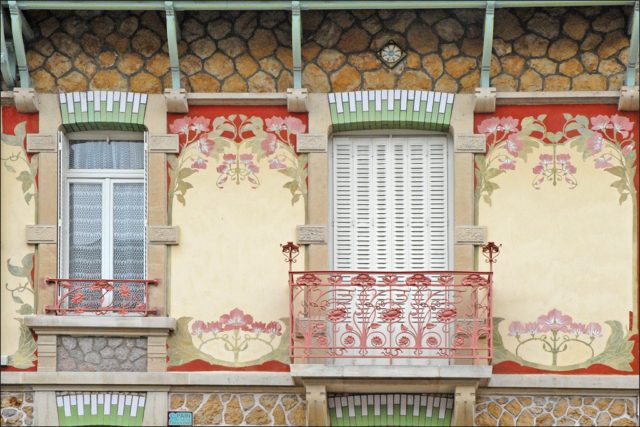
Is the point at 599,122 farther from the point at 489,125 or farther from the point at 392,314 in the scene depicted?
the point at 392,314

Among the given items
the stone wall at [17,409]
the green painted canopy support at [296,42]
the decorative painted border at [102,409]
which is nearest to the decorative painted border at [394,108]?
the green painted canopy support at [296,42]

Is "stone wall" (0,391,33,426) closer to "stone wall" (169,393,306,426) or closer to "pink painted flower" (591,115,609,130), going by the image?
"stone wall" (169,393,306,426)

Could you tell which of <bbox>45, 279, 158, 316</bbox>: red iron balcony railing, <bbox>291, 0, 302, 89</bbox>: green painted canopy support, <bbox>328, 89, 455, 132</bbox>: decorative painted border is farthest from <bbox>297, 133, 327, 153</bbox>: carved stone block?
<bbox>45, 279, 158, 316</bbox>: red iron balcony railing

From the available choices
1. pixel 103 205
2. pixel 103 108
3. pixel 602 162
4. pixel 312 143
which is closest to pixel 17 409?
pixel 103 205

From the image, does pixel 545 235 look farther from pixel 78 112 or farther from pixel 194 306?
pixel 78 112

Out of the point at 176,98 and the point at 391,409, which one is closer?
the point at 391,409

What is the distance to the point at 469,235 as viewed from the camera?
15336 millimetres

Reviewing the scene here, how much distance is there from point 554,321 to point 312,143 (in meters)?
3.12

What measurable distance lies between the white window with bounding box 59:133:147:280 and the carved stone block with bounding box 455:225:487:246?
3.33m

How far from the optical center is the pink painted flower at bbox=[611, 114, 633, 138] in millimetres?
15484

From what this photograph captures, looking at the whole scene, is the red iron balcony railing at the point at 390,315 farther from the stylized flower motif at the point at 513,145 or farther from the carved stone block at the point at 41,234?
the carved stone block at the point at 41,234

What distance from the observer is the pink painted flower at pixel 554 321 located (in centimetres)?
1526

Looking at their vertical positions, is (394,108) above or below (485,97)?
below

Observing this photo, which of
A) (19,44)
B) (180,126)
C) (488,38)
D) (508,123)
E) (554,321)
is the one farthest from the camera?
(180,126)
